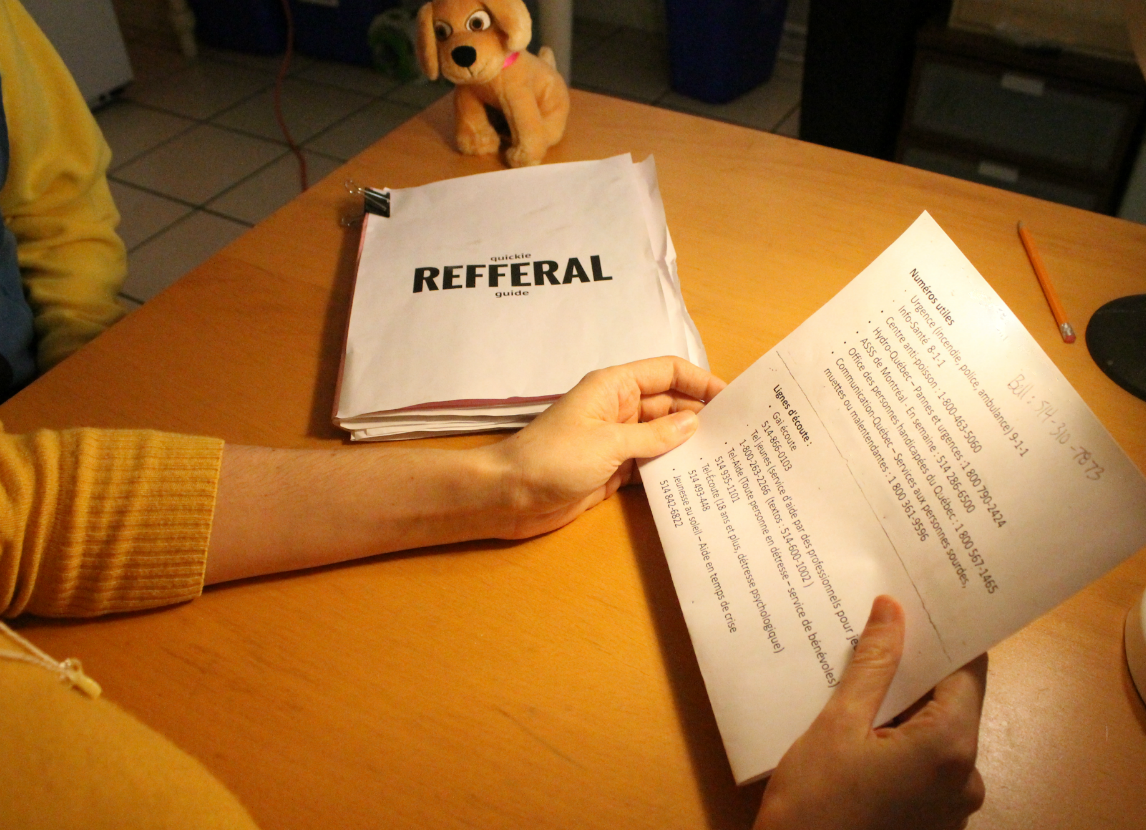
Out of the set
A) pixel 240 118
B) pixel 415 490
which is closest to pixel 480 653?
pixel 415 490

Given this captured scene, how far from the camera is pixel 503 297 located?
2.19 ft

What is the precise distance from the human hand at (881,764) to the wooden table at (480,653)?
39 mm

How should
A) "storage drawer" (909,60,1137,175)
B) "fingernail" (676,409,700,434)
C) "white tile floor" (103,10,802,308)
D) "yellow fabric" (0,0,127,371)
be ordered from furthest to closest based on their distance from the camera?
"white tile floor" (103,10,802,308)
"storage drawer" (909,60,1137,175)
"yellow fabric" (0,0,127,371)
"fingernail" (676,409,700,434)

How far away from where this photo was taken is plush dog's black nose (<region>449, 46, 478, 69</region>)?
0.79 m

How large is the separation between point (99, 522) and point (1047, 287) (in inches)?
29.8

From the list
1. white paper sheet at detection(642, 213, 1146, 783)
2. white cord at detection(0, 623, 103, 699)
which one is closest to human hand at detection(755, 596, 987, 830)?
white paper sheet at detection(642, 213, 1146, 783)

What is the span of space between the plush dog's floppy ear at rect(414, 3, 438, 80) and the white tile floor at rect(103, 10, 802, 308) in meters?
1.14

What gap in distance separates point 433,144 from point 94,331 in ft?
1.37

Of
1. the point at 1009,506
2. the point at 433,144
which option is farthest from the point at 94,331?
the point at 1009,506

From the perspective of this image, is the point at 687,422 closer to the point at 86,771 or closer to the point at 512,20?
the point at 86,771

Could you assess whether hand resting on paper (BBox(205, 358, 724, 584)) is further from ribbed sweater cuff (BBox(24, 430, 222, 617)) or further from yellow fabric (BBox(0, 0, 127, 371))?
yellow fabric (BBox(0, 0, 127, 371))

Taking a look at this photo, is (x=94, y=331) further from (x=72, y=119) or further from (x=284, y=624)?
(x=284, y=624)

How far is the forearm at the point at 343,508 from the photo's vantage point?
0.50 meters

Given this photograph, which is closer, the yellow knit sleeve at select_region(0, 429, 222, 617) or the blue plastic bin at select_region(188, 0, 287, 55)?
the yellow knit sleeve at select_region(0, 429, 222, 617)
